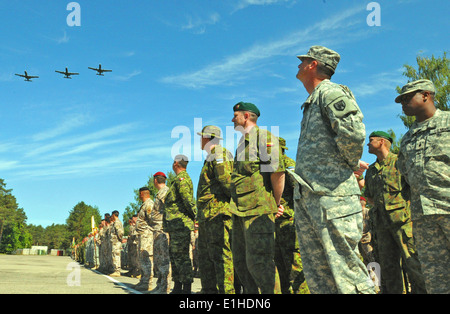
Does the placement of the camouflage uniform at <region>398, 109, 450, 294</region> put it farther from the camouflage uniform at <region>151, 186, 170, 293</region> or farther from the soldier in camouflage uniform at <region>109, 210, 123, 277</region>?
the soldier in camouflage uniform at <region>109, 210, 123, 277</region>

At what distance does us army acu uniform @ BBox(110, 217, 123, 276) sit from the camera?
14.4 metres

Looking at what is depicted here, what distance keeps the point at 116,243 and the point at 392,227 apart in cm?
1166

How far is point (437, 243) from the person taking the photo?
13.1ft

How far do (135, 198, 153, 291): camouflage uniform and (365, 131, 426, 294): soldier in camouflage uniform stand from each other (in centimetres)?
496

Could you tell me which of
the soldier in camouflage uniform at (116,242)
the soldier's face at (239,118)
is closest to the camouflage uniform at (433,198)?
the soldier's face at (239,118)

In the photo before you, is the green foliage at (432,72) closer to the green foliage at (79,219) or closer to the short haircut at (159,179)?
the short haircut at (159,179)

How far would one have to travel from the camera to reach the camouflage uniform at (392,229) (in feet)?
16.7

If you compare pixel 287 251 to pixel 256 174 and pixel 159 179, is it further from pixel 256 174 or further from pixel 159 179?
pixel 159 179

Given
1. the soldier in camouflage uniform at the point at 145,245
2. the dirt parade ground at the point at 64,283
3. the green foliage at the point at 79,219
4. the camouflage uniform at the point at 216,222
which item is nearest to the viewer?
the camouflage uniform at the point at 216,222

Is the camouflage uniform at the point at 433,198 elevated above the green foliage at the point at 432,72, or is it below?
below

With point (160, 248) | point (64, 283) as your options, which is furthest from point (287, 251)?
point (64, 283)

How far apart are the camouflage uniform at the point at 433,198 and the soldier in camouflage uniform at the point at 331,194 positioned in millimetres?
1177

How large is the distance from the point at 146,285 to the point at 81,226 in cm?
14243
